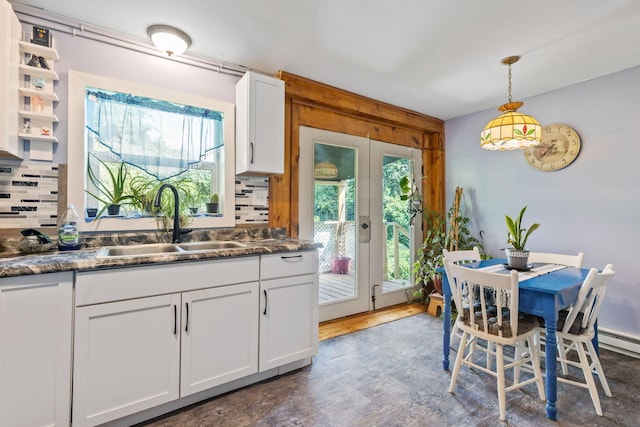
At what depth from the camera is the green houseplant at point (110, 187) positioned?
6.78ft

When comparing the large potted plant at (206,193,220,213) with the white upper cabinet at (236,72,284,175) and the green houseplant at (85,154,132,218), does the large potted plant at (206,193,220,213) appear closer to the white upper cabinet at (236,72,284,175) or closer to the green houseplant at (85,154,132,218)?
the white upper cabinet at (236,72,284,175)

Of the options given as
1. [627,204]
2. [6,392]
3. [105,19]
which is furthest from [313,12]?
[627,204]

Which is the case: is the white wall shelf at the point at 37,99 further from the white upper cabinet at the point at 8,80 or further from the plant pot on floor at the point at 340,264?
the plant pot on floor at the point at 340,264

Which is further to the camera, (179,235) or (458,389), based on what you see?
(179,235)

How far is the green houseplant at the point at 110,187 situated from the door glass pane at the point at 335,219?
1.62m

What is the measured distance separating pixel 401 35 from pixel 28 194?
2572 mm

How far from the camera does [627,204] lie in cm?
258

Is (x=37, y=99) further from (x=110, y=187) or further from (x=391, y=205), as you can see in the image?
(x=391, y=205)

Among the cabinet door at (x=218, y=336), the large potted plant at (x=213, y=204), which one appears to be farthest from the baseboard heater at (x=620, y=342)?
the large potted plant at (x=213, y=204)

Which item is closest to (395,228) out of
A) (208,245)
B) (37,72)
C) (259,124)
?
(259,124)

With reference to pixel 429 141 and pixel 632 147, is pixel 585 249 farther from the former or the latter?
pixel 429 141

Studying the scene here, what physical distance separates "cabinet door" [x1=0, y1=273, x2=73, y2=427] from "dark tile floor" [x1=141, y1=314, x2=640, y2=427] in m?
0.52

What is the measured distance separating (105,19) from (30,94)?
64cm

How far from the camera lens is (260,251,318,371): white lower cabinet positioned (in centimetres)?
202
